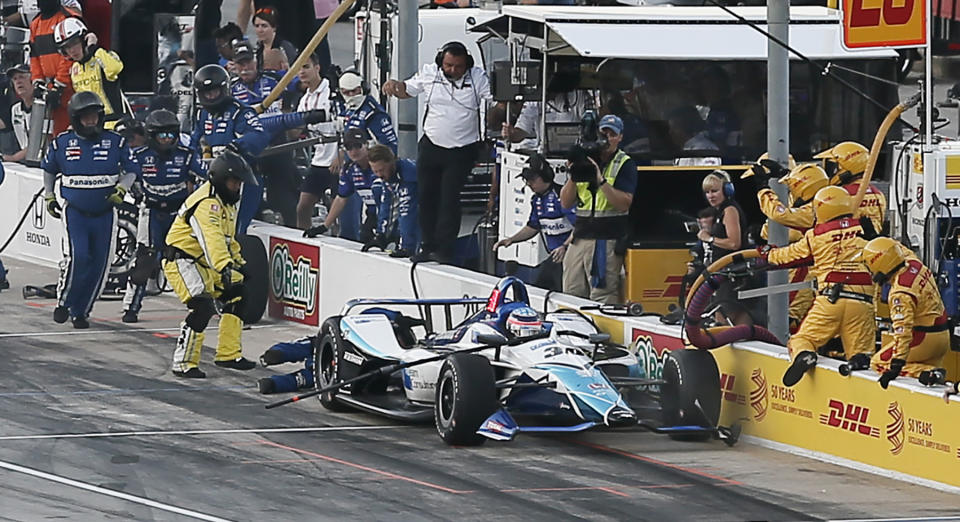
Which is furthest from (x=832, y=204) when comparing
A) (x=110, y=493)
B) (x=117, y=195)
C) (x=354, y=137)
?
(x=117, y=195)

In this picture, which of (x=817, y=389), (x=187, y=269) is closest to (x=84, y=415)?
(x=187, y=269)

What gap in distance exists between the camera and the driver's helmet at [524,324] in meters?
13.6

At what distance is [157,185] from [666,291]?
5.24 metres

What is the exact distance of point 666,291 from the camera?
16203mm

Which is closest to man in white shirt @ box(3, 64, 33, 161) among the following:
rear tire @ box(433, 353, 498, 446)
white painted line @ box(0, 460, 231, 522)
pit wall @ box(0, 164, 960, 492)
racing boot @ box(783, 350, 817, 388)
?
pit wall @ box(0, 164, 960, 492)

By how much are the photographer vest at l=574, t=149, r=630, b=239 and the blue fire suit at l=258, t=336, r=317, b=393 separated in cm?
234

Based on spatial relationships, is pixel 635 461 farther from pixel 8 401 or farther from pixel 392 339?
pixel 8 401

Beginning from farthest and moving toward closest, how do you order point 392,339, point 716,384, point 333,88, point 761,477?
point 333,88
point 392,339
point 716,384
point 761,477

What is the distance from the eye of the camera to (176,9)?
24.8 meters

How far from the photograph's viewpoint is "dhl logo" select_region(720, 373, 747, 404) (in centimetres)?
1373

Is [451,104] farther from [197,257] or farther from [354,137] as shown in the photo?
[197,257]

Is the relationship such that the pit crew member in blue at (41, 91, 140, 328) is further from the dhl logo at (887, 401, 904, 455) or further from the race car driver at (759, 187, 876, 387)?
the dhl logo at (887, 401, 904, 455)

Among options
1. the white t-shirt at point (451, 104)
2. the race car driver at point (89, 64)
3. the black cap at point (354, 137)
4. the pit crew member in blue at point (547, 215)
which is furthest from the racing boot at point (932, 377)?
the race car driver at point (89, 64)

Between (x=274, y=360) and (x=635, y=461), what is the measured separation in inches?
143
